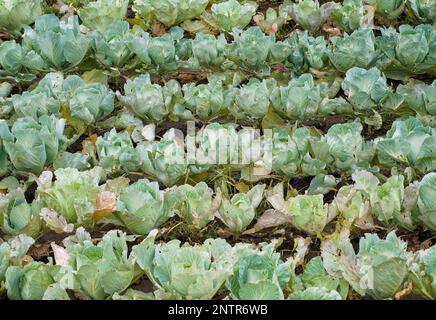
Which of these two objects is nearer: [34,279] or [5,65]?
[34,279]

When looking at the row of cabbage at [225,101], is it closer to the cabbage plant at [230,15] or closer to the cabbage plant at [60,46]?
the cabbage plant at [60,46]

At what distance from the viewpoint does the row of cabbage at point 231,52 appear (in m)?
3.93

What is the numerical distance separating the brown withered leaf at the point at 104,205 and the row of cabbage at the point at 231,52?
1.18 metres

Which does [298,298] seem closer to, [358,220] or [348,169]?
[358,220]

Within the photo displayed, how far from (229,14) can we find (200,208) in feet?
5.55

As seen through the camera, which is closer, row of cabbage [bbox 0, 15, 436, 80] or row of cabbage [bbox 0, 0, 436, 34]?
row of cabbage [bbox 0, 15, 436, 80]

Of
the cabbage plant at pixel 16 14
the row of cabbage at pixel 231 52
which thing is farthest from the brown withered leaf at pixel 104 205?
the cabbage plant at pixel 16 14

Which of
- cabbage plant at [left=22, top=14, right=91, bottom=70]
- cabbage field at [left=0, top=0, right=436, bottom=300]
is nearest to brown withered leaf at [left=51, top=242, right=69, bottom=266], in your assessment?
cabbage field at [left=0, top=0, right=436, bottom=300]

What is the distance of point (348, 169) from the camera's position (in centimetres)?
325

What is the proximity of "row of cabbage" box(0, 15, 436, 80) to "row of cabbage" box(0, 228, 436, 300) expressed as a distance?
152 centimetres

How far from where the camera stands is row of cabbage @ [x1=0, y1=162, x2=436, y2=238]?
289 cm

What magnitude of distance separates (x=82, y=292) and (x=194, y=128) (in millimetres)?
1286

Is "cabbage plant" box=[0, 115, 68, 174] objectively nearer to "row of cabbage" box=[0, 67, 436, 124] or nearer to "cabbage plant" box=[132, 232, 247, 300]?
"row of cabbage" box=[0, 67, 436, 124]
